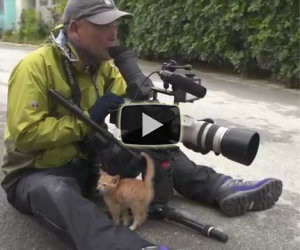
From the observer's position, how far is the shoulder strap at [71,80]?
2941 mm

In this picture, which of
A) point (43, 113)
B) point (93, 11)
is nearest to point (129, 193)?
point (43, 113)

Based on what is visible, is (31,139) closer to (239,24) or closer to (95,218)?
(95,218)

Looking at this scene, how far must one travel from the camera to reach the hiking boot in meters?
3.21

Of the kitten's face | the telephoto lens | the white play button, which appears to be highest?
the white play button

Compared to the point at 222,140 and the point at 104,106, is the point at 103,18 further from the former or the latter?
the point at 222,140

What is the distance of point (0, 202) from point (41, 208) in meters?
0.86

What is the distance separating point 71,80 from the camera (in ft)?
9.71

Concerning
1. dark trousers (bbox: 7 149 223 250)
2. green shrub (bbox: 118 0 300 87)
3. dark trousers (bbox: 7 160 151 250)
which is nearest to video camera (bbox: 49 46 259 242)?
dark trousers (bbox: 7 149 223 250)

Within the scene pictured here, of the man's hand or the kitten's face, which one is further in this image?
the kitten's face

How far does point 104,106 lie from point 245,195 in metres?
1.04

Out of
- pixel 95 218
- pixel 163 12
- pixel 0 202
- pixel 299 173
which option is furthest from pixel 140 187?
pixel 163 12

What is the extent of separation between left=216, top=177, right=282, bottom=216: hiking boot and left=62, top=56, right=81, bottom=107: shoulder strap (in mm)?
1017

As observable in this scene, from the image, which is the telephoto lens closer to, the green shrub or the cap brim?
the cap brim

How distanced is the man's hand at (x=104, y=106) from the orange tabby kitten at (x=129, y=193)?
29 centimetres
